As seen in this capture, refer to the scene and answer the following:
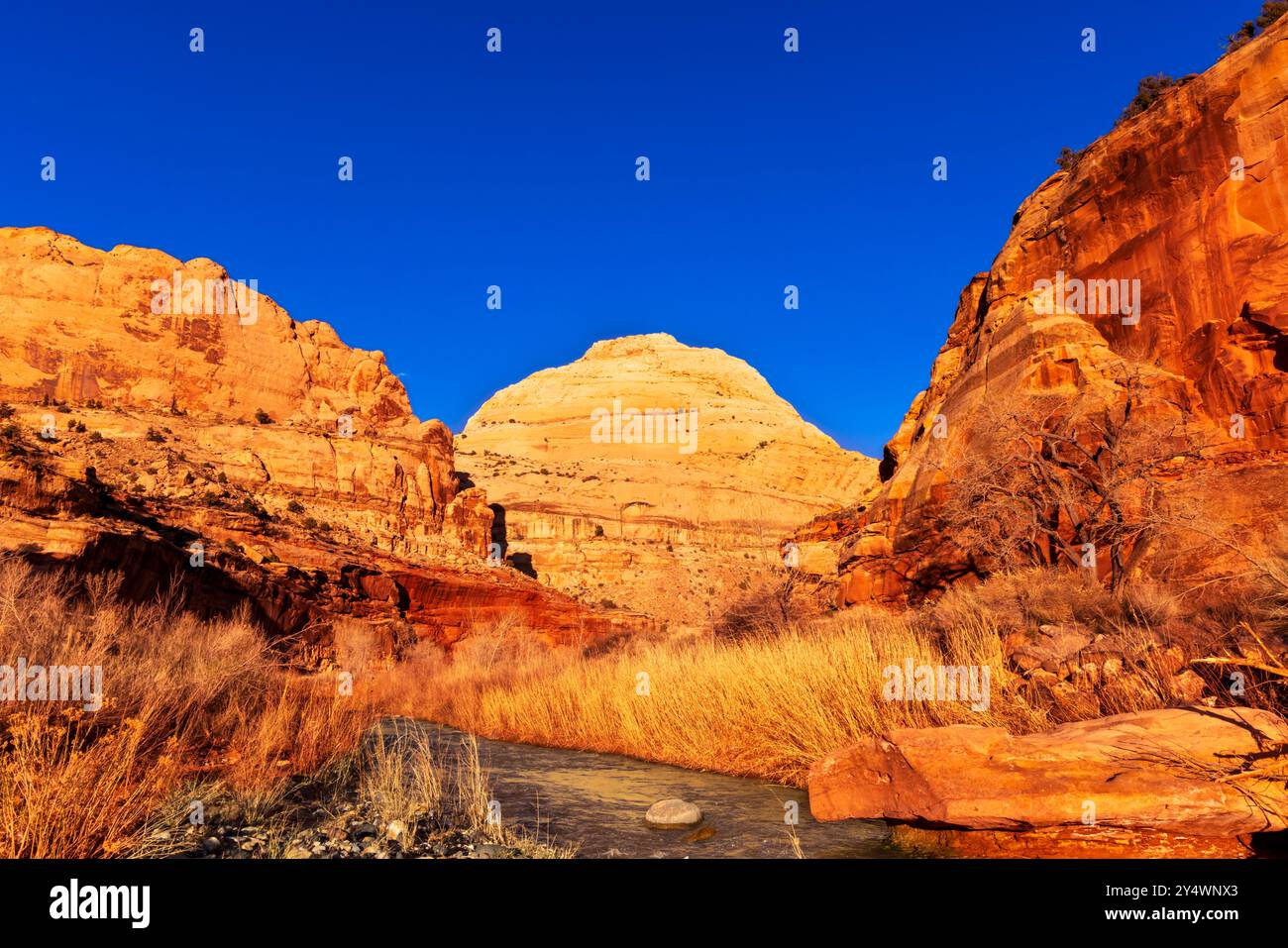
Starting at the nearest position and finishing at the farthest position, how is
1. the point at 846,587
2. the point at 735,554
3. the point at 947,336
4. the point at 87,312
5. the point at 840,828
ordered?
the point at 840,828, the point at 846,587, the point at 947,336, the point at 87,312, the point at 735,554

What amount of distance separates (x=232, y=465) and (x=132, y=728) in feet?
111

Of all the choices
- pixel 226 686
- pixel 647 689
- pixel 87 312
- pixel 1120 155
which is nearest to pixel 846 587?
pixel 647 689

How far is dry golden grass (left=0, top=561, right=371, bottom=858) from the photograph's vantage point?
3758 mm

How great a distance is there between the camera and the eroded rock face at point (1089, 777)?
395 centimetres

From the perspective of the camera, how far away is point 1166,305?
15.6 m

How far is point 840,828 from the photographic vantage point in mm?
5824

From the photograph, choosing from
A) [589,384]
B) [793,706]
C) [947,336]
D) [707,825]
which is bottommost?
[707,825]

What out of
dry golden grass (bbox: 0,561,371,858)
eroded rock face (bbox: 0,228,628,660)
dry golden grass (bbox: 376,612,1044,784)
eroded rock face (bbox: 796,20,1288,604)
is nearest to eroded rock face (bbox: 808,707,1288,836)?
dry golden grass (bbox: 376,612,1044,784)

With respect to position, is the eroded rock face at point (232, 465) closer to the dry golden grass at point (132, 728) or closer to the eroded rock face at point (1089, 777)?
the dry golden grass at point (132, 728)

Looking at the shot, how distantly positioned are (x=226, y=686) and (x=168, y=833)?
3900mm

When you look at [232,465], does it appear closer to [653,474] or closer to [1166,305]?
[1166,305]

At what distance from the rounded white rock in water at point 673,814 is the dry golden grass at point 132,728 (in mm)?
3302

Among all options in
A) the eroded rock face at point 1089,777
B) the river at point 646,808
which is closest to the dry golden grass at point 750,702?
the river at point 646,808
